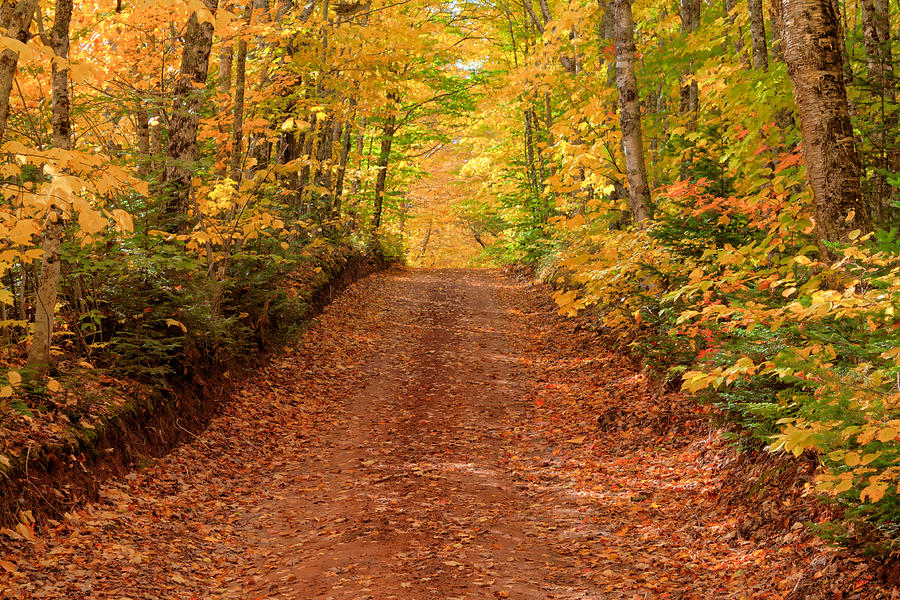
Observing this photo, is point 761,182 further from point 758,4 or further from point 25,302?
point 25,302

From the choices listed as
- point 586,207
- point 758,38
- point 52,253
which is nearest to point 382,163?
point 586,207

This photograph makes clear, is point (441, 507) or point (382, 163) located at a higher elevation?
point (382, 163)

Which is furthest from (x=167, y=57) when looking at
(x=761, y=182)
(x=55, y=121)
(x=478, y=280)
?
(x=478, y=280)

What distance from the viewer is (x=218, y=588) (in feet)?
17.3

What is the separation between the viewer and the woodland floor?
494 cm

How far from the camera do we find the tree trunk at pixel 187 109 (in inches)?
356

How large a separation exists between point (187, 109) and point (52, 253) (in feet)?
13.0

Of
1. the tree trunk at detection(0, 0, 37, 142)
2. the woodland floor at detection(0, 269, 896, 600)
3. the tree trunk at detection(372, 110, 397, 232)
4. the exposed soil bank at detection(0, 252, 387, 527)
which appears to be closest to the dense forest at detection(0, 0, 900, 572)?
the tree trunk at detection(0, 0, 37, 142)

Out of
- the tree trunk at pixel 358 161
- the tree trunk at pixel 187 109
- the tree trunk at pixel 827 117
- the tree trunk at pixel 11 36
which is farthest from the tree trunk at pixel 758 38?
the tree trunk at pixel 358 161

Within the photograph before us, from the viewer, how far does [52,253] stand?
241 inches

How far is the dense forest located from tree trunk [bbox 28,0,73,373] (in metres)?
0.02

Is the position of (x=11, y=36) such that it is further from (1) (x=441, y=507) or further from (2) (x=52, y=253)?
(1) (x=441, y=507)

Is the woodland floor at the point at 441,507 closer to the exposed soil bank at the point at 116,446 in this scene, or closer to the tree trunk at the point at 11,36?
the exposed soil bank at the point at 116,446

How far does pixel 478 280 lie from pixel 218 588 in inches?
730
